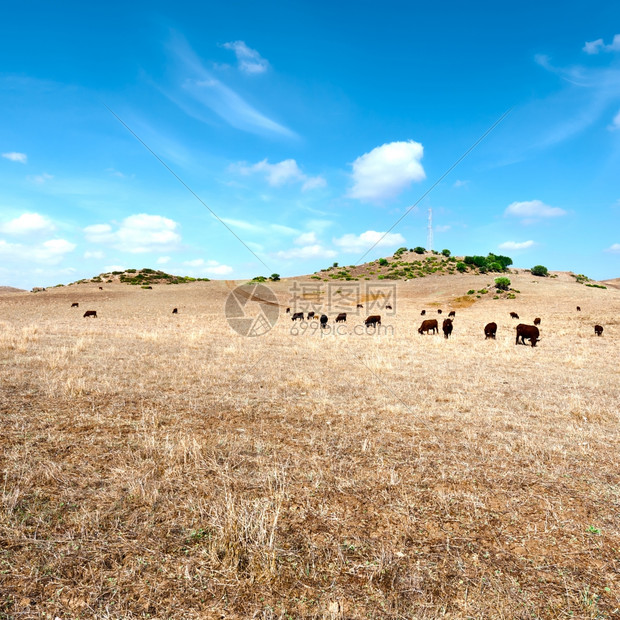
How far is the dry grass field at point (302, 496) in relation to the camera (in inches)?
125

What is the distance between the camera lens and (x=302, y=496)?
15.4 ft

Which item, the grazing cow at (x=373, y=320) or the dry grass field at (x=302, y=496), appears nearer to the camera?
the dry grass field at (x=302, y=496)

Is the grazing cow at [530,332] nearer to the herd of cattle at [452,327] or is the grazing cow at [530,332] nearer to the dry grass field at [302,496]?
the herd of cattle at [452,327]

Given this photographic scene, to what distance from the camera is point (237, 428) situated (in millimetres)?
7105

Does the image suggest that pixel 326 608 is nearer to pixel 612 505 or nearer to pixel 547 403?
pixel 612 505

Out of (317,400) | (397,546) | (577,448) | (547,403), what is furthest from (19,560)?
(547,403)

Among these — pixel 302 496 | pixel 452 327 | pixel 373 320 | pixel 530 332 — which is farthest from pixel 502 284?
pixel 302 496

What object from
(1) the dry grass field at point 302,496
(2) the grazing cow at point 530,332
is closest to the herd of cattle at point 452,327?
(2) the grazing cow at point 530,332

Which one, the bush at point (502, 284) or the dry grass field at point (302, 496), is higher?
A: the bush at point (502, 284)

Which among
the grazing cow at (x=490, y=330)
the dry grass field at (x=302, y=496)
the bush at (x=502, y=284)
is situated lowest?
the dry grass field at (x=302, y=496)

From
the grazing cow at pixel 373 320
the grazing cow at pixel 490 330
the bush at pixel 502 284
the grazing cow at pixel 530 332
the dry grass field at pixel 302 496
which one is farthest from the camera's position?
the bush at pixel 502 284

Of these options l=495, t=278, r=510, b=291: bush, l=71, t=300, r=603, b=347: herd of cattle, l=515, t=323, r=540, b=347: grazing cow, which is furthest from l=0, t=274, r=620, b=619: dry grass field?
l=495, t=278, r=510, b=291: bush

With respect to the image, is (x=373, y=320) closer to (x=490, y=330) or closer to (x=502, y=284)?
(x=490, y=330)

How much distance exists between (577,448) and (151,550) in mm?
7158
